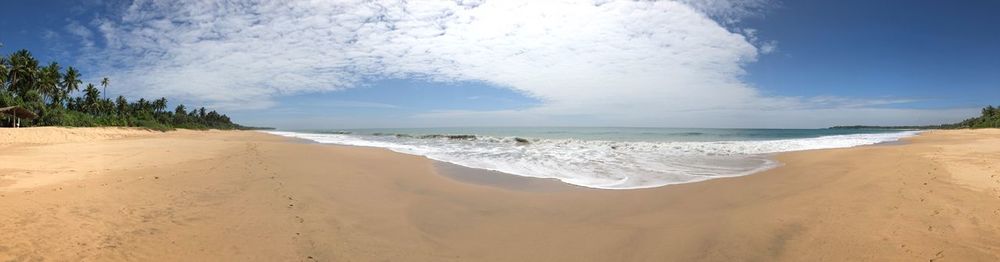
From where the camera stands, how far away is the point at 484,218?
20.7ft

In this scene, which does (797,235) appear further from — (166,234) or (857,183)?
(166,234)

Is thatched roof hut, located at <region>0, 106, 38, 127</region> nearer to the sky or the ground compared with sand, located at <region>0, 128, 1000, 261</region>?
nearer to the sky

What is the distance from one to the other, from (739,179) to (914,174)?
3.47 m

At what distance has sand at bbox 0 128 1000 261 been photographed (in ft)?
14.9

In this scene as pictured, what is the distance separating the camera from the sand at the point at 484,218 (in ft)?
14.9

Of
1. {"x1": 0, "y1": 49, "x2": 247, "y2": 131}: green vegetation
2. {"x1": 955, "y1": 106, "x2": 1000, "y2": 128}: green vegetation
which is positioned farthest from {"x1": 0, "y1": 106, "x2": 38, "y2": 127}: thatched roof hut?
{"x1": 955, "y1": 106, "x2": 1000, "y2": 128}: green vegetation

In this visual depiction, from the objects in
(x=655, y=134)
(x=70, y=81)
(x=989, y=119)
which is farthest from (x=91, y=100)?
(x=989, y=119)

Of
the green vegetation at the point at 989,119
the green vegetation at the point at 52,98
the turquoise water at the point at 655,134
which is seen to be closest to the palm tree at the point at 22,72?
the green vegetation at the point at 52,98

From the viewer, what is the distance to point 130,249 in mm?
4320

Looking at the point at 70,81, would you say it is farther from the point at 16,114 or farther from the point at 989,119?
the point at 989,119

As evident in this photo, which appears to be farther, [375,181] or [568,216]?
[375,181]

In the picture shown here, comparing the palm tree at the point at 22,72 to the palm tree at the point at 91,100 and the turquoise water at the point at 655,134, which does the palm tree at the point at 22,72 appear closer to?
the palm tree at the point at 91,100

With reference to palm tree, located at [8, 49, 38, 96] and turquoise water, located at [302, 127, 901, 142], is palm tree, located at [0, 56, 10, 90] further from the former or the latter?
turquoise water, located at [302, 127, 901, 142]

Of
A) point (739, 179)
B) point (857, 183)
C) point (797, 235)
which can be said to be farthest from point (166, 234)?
point (857, 183)
